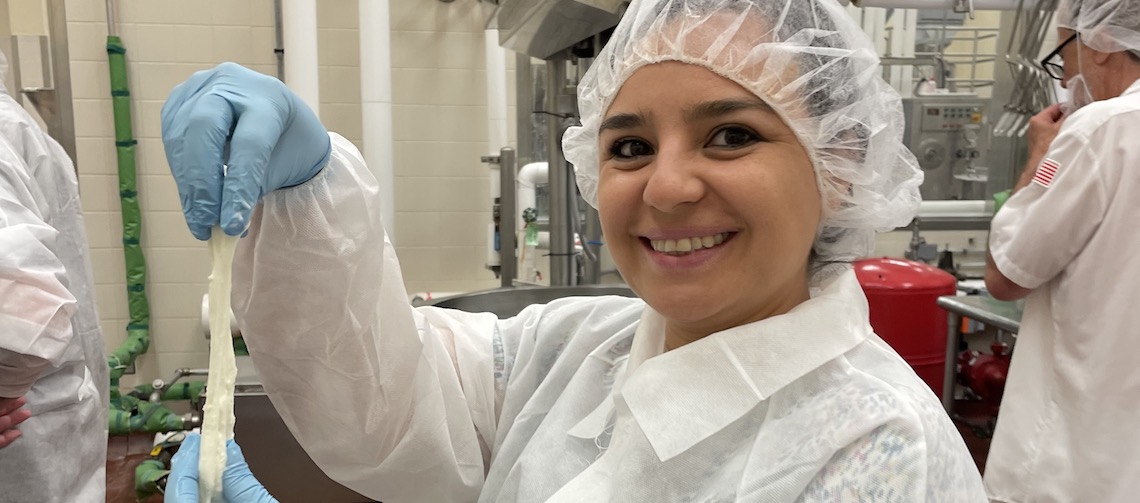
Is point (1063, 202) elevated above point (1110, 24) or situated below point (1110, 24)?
below

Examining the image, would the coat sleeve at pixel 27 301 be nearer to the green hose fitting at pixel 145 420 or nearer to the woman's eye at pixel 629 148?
the woman's eye at pixel 629 148

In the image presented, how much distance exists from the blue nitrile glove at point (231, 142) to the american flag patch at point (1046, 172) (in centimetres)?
136

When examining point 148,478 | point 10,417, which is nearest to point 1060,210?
point 10,417

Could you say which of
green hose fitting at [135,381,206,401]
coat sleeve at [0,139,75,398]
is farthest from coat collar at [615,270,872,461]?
green hose fitting at [135,381,206,401]

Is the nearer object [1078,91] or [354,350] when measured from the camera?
[354,350]

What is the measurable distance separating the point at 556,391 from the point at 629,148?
0.38 metres

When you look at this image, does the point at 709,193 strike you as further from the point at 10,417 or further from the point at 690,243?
the point at 10,417

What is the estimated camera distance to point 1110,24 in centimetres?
145

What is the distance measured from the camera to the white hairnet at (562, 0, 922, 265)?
2.50 ft

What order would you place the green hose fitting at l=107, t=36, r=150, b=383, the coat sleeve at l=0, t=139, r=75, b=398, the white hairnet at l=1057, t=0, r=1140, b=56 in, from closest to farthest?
the coat sleeve at l=0, t=139, r=75, b=398
the white hairnet at l=1057, t=0, r=1140, b=56
the green hose fitting at l=107, t=36, r=150, b=383

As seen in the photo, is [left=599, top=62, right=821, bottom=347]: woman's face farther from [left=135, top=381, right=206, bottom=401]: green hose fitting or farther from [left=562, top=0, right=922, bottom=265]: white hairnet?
[left=135, top=381, right=206, bottom=401]: green hose fitting

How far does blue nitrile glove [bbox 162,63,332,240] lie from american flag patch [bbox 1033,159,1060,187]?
1.36 meters

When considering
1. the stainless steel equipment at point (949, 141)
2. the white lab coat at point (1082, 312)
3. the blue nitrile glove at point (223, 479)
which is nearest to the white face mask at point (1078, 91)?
the white lab coat at point (1082, 312)

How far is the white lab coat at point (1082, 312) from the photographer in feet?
4.45
